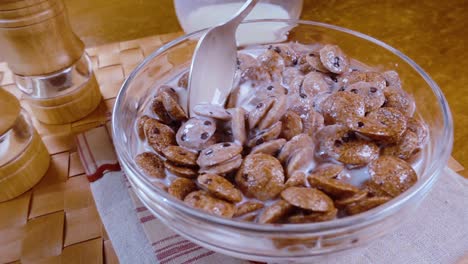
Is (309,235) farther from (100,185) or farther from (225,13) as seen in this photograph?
(225,13)

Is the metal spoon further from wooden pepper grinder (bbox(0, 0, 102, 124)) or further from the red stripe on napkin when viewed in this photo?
wooden pepper grinder (bbox(0, 0, 102, 124))

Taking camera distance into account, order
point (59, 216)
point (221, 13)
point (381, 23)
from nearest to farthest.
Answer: point (59, 216) < point (221, 13) < point (381, 23)

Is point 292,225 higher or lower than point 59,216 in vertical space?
higher

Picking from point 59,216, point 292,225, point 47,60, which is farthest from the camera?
point 47,60

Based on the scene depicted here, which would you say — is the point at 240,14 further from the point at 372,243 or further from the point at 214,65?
the point at 372,243

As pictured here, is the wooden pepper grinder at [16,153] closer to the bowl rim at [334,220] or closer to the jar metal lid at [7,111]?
the jar metal lid at [7,111]

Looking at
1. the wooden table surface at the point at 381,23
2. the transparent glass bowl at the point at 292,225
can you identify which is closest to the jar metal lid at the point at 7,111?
the transparent glass bowl at the point at 292,225

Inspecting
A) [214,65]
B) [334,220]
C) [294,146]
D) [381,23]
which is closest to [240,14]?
[214,65]
